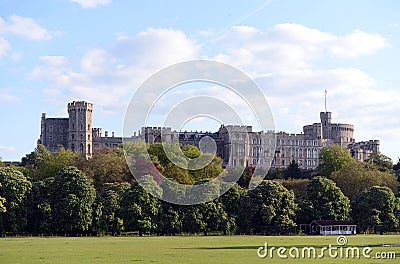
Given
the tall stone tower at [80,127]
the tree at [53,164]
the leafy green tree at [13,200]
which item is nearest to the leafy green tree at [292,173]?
the tree at [53,164]

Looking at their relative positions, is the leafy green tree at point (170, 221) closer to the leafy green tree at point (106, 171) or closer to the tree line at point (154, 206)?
the tree line at point (154, 206)

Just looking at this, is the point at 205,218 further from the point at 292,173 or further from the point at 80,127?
the point at 80,127

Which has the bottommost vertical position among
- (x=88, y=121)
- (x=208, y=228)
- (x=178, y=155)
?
(x=208, y=228)

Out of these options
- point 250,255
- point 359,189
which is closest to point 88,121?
point 359,189

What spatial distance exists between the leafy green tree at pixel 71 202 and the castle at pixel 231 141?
263ft

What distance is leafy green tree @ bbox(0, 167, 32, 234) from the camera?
6806 cm

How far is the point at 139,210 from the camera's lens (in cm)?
7150

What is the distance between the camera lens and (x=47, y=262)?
1273 inches

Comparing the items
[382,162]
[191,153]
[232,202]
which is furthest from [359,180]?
[191,153]

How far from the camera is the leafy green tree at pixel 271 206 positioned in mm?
76750

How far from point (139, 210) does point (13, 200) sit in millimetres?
12595

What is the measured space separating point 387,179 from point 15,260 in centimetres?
7250

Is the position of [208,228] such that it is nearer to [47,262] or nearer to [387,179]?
[387,179]

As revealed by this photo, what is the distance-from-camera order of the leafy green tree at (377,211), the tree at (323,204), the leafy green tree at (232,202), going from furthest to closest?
the tree at (323,204) < the leafy green tree at (377,211) < the leafy green tree at (232,202)
